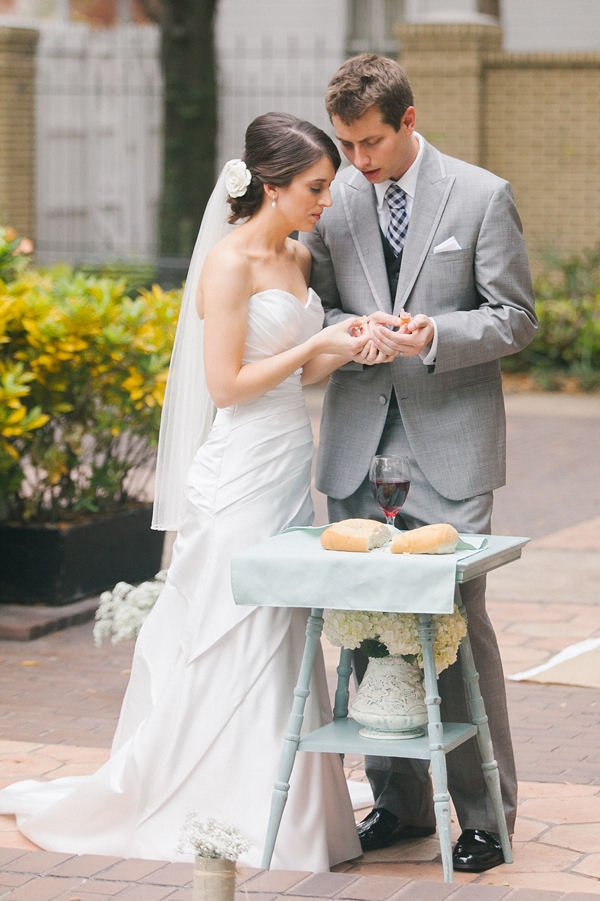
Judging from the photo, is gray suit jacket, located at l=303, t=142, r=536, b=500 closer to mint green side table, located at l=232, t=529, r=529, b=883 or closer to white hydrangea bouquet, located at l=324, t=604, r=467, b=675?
mint green side table, located at l=232, t=529, r=529, b=883

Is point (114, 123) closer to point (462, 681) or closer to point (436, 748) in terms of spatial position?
point (462, 681)

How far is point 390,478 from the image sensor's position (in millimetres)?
3439

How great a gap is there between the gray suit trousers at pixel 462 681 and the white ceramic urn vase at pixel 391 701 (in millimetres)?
235

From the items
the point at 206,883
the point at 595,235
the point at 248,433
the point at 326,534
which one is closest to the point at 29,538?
the point at 248,433

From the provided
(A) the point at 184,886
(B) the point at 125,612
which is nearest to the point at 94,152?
(B) the point at 125,612

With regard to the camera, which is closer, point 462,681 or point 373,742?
point 373,742

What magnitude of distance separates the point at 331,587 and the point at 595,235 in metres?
13.9

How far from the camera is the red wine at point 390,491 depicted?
344cm

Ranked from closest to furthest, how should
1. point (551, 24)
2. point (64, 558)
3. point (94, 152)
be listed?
point (64, 558) → point (94, 152) → point (551, 24)

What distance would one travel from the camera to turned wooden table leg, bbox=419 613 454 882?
338 cm

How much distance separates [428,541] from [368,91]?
126 centimetres

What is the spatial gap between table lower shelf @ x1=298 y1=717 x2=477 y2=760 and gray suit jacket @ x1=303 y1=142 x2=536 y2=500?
682mm

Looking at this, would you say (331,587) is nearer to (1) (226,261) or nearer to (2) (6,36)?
(1) (226,261)

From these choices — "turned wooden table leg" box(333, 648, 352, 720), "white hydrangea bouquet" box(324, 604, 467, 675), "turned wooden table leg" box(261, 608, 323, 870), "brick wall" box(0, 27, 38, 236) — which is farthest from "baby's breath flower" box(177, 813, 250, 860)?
"brick wall" box(0, 27, 38, 236)
